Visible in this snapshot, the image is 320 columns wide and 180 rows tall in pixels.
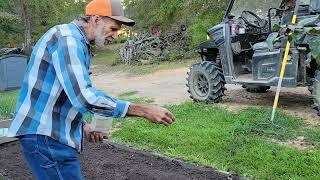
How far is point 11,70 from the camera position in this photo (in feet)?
45.2

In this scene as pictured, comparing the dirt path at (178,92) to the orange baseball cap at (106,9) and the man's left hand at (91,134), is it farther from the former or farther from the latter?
the orange baseball cap at (106,9)

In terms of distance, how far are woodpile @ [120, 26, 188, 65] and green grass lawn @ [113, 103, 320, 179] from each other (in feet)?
37.1

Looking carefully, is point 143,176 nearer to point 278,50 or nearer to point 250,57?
point 278,50

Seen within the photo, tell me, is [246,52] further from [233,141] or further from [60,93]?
[60,93]

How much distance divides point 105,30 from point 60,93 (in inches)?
15.8

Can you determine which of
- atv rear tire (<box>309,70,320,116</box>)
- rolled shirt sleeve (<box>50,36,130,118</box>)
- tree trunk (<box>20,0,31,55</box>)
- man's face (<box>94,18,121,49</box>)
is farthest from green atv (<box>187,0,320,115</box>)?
tree trunk (<box>20,0,31,55</box>)

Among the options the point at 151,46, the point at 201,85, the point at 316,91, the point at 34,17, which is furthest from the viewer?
the point at 34,17

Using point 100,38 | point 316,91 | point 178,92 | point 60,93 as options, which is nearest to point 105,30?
point 100,38

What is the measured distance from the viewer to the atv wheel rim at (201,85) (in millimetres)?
8773

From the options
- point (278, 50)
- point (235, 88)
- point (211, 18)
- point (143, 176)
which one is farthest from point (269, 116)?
point (211, 18)

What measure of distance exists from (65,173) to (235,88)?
8.24 m

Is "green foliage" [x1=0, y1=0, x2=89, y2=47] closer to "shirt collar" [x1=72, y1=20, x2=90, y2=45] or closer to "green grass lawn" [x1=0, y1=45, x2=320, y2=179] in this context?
"green grass lawn" [x1=0, y1=45, x2=320, y2=179]

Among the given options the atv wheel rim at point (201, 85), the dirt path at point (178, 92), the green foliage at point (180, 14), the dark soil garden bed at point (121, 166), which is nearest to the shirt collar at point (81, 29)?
the dark soil garden bed at point (121, 166)

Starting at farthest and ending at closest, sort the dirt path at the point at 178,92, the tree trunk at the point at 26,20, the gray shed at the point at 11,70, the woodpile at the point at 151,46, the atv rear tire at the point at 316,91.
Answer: the tree trunk at the point at 26,20, the woodpile at the point at 151,46, the gray shed at the point at 11,70, the dirt path at the point at 178,92, the atv rear tire at the point at 316,91
